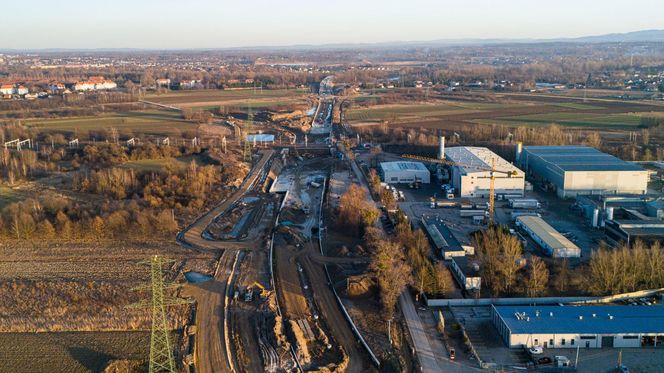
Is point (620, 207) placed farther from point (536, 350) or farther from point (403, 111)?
point (403, 111)

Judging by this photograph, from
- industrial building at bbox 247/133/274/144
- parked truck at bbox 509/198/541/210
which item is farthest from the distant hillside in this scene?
parked truck at bbox 509/198/541/210

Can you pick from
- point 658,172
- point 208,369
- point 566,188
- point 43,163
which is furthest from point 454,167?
point 43,163

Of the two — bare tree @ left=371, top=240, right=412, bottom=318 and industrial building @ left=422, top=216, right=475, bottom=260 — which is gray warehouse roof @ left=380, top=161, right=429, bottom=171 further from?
bare tree @ left=371, top=240, right=412, bottom=318

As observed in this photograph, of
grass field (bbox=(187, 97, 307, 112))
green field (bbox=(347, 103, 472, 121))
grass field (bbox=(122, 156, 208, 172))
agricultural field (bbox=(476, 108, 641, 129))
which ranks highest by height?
grass field (bbox=(187, 97, 307, 112))

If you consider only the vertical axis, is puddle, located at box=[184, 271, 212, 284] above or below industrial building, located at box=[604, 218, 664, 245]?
below

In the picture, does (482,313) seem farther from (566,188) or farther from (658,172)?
(658,172)

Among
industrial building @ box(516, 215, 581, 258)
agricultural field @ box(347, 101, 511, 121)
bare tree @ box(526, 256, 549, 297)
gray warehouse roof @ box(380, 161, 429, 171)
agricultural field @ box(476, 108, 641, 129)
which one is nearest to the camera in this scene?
bare tree @ box(526, 256, 549, 297)

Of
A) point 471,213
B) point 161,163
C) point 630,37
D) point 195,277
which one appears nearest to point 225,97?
point 161,163
